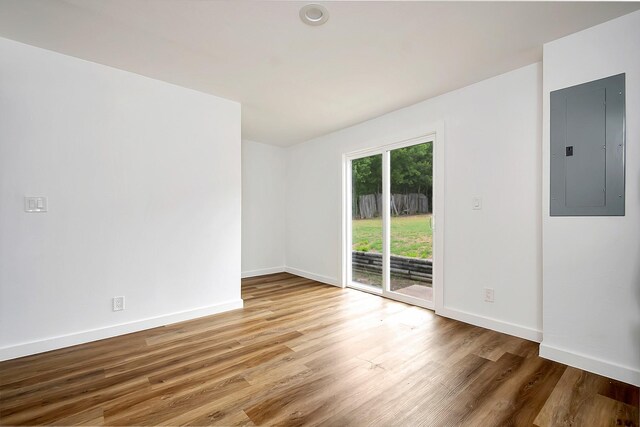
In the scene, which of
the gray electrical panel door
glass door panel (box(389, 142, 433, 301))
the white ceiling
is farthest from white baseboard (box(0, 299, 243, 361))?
the gray electrical panel door

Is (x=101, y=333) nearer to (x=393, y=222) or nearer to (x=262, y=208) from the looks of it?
(x=262, y=208)

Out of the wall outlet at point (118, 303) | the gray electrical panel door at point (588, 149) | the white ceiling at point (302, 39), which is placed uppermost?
the white ceiling at point (302, 39)

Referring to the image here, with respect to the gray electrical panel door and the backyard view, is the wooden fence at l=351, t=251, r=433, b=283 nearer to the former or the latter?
the backyard view

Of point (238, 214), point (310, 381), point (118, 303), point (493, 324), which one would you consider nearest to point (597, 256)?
point (493, 324)

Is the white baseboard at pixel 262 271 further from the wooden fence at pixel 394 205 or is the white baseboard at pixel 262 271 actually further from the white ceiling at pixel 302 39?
the white ceiling at pixel 302 39

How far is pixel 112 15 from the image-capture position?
6.14 feet

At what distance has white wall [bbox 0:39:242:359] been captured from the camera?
2189mm

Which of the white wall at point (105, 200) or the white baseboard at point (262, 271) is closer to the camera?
the white wall at point (105, 200)

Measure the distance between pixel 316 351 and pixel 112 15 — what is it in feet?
9.66

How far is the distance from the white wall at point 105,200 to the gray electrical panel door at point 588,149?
320 cm

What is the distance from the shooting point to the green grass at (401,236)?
11.2ft

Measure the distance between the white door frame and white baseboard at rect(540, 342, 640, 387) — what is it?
104 cm

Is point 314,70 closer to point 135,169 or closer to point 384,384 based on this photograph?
point 135,169

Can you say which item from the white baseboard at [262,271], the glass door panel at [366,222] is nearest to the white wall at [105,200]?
the white baseboard at [262,271]
